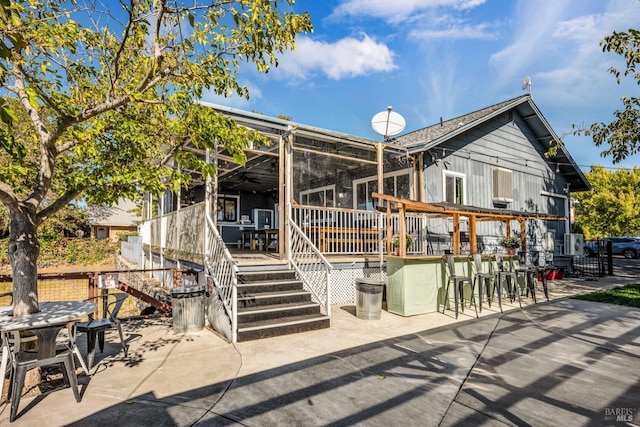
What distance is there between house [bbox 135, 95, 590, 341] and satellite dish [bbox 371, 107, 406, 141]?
58 centimetres

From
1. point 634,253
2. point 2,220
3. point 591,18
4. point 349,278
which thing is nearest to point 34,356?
point 349,278

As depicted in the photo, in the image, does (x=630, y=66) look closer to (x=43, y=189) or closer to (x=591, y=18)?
(x=591, y=18)

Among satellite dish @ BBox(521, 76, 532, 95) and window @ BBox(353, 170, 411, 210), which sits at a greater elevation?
satellite dish @ BBox(521, 76, 532, 95)

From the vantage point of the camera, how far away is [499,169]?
11.3 meters

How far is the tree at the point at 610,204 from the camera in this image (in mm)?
24781

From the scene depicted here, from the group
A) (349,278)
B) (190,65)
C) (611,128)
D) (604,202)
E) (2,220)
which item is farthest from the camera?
(604,202)

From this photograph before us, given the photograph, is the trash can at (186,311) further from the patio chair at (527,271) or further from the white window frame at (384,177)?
the patio chair at (527,271)

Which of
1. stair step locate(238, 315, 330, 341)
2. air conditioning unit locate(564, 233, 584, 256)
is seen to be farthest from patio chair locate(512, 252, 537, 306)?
air conditioning unit locate(564, 233, 584, 256)

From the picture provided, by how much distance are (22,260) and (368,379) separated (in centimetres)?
400

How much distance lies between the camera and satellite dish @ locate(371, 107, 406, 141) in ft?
31.4

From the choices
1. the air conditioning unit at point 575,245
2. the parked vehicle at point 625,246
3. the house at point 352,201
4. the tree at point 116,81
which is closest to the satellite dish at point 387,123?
the house at point 352,201

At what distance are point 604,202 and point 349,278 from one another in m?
27.1

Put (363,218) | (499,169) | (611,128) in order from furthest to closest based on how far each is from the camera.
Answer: (499,169) < (363,218) < (611,128)

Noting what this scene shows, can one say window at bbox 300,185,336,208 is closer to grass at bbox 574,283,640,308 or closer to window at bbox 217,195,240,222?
window at bbox 217,195,240,222
